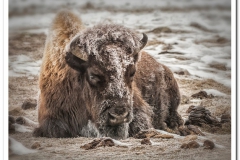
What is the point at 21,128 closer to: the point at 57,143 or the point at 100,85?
the point at 57,143

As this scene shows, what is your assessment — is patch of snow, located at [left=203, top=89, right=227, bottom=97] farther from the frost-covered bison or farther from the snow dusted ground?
the frost-covered bison

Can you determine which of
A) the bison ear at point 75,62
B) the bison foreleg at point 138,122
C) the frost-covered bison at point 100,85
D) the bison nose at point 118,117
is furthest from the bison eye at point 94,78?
the bison foreleg at point 138,122

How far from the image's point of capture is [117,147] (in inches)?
170

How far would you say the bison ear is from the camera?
4.27 meters

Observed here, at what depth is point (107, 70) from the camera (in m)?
4.12

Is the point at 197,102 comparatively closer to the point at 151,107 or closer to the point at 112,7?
the point at 151,107

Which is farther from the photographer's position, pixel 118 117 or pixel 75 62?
pixel 75 62

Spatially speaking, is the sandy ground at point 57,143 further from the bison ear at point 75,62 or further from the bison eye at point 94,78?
the bison eye at point 94,78

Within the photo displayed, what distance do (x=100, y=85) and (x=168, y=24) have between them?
968 millimetres

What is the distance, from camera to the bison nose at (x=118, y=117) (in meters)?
4.07

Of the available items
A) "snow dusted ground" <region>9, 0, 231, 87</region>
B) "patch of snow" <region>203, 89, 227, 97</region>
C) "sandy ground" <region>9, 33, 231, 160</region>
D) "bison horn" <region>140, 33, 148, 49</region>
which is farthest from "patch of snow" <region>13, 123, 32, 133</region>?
"patch of snow" <region>203, 89, 227, 97</region>

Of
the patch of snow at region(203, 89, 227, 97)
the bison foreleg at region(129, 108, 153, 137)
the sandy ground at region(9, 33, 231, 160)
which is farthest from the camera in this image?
the patch of snow at region(203, 89, 227, 97)

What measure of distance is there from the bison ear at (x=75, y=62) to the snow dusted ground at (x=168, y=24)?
1.04 feet
